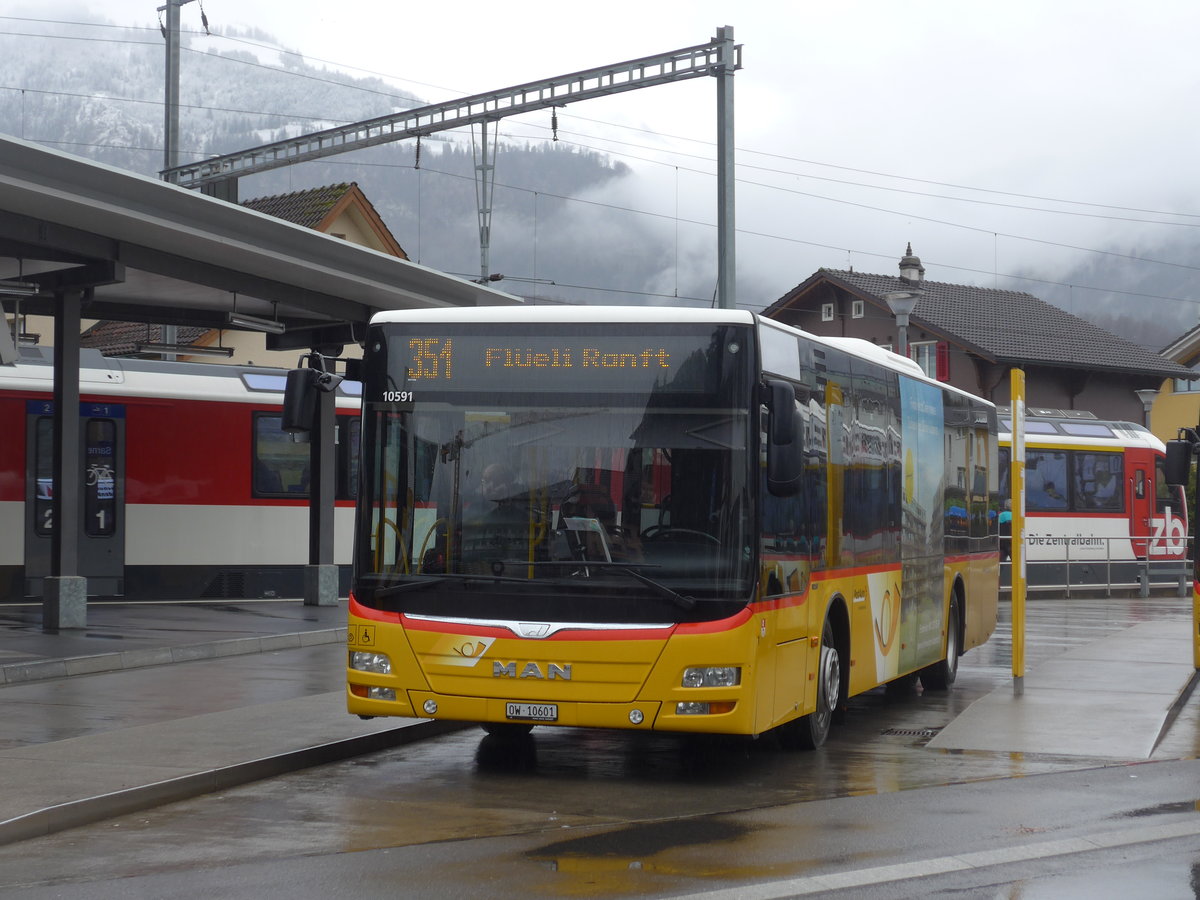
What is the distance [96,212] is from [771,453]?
8741 mm

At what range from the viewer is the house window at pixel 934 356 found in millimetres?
58594

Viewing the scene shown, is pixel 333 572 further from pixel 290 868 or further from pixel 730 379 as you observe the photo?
pixel 290 868

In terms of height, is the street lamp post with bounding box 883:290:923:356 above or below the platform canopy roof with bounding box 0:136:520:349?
above

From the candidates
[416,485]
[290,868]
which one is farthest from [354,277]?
[290,868]

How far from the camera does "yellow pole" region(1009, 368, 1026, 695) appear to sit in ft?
48.8

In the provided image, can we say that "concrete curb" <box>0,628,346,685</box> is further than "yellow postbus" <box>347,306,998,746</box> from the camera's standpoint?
Yes

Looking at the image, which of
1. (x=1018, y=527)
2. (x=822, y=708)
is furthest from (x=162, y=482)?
(x=822, y=708)

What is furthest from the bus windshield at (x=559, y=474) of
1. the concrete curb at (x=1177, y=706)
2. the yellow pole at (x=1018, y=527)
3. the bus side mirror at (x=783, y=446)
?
the yellow pole at (x=1018, y=527)

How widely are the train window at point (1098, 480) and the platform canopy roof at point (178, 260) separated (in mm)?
17871

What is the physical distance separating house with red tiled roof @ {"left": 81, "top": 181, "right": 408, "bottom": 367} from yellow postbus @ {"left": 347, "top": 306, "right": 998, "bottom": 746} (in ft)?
104

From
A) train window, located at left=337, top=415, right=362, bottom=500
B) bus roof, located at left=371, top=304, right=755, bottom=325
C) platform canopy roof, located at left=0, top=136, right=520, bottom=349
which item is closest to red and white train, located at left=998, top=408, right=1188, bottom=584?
train window, located at left=337, top=415, right=362, bottom=500

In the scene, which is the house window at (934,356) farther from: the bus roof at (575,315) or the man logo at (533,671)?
the man logo at (533,671)

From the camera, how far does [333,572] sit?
22.5 m

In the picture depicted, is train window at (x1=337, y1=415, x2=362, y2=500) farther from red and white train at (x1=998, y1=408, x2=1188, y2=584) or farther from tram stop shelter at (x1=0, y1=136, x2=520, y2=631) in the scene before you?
red and white train at (x1=998, y1=408, x2=1188, y2=584)
